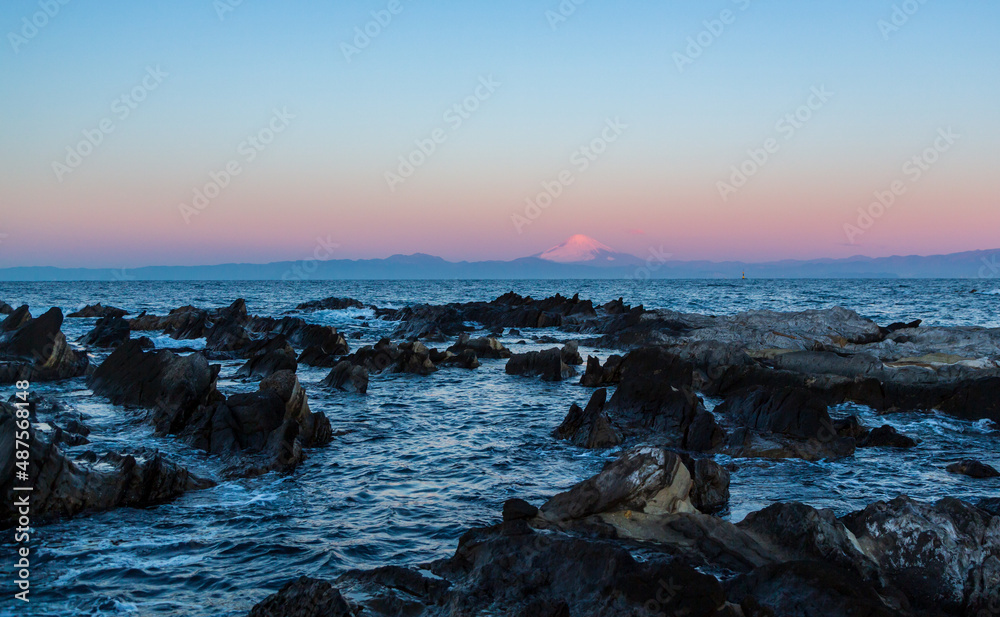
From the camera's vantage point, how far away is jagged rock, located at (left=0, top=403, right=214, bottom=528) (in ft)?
32.5

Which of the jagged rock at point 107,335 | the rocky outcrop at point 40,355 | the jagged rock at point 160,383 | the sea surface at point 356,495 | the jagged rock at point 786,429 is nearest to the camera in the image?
the sea surface at point 356,495

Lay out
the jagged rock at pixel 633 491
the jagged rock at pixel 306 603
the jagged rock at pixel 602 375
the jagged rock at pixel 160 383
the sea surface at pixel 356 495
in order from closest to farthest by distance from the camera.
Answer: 1. the jagged rock at pixel 306 603
2. the sea surface at pixel 356 495
3. the jagged rock at pixel 633 491
4. the jagged rock at pixel 160 383
5. the jagged rock at pixel 602 375

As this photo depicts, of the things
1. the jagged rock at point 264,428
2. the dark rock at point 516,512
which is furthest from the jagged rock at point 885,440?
the jagged rock at point 264,428

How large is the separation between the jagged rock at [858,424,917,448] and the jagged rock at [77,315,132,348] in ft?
111

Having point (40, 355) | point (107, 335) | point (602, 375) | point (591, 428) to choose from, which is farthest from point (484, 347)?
point (107, 335)

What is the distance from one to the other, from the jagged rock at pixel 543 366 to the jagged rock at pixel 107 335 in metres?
21.4

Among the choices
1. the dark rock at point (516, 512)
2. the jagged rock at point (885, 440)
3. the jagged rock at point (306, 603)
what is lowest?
the jagged rock at point (885, 440)

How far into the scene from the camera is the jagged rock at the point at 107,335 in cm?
3466

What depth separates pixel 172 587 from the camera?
313 inches

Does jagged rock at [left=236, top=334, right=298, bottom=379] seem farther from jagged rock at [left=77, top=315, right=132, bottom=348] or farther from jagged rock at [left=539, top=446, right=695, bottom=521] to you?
jagged rock at [left=539, top=446, right=695, bottom=521]

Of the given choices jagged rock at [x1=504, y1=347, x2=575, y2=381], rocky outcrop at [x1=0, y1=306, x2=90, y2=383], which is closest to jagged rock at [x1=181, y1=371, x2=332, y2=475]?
rocky outcrop at [x1=0, y1=306, x2=90, y2=383]

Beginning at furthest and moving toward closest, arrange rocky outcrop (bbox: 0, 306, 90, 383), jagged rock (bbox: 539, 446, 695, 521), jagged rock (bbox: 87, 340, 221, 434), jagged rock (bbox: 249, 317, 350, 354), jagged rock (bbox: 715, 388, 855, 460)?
jagged rock (bbox: 249, 317, 350, 354) < rocky outcrop (bbox: 0, 306, 90, 383) < jagged rock (bbox: 87, 340, 221, 434) < jagged rock (bbox: 715, 388, 855, 460) < jagged rock (bbox: 539, 446, 695, 521)

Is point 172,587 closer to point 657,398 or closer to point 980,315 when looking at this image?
point 657,398

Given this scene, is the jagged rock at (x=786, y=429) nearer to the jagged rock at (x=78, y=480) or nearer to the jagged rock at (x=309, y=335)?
the jagged rock at (x=78, y=480)
